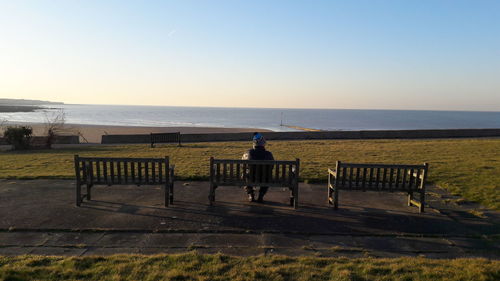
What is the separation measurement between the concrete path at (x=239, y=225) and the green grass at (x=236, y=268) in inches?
11.7

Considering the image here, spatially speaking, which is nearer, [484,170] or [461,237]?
[461,237]

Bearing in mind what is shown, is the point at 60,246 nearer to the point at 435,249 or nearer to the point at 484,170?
the point at 435,249

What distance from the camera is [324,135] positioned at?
81.3 ft

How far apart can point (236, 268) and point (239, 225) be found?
1492 millimetres

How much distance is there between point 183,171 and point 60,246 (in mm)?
5108

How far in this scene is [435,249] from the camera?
4.12 metres

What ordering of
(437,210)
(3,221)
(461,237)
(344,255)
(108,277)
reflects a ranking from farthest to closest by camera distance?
(437,210), (3,221), (461,237), (344,255), (108,277)

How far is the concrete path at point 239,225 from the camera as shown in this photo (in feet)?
13.4

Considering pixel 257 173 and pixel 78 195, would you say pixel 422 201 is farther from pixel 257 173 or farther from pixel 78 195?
pixel 78 195

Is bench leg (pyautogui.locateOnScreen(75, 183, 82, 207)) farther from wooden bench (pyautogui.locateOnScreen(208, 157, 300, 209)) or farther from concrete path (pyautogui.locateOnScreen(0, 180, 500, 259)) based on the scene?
wooden bench (pyautogui.locateOnScreen(208, 157, 300, 209))

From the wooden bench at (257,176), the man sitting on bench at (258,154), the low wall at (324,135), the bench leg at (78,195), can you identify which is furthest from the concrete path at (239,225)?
the low wall at (324,135)

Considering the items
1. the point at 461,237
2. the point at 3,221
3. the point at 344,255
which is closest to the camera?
the point at 344,255

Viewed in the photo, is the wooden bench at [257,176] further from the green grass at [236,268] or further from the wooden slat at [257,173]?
the green grass at [236,268]

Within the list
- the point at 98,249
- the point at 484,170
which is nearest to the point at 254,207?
the point at 98,249
